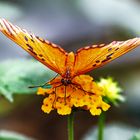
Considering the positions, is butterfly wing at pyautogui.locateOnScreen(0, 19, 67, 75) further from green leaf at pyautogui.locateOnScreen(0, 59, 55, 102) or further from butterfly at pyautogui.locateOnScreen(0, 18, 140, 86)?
green leaf at pyautogui.locateOnScreen(0, 59, 55, 102)

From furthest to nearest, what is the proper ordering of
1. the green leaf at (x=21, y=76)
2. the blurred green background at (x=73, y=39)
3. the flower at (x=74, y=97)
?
1. the blurred green background at (x=73, y=39)
2. the green leaf at (x=21, y=76)
3. the flower at (x=74, y=97)

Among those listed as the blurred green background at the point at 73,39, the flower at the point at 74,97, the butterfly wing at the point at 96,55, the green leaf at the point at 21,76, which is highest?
the blurred green background at the point at 73,39

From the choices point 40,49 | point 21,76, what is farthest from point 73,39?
point 40,49

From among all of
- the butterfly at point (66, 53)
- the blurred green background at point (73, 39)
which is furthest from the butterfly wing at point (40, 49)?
the blurred green background at point (73, 39)

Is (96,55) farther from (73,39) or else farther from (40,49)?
(73,39)

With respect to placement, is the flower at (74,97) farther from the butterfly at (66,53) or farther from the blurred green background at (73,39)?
the blurred green background at (73,39)

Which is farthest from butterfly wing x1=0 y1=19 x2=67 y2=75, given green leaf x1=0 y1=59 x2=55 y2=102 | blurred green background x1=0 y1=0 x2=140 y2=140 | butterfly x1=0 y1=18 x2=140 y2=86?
blurred green background x1=0 y1=0 x2=140 y2=140

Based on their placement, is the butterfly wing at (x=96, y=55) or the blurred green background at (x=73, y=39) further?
the blurred green background at (x=73, y=39)

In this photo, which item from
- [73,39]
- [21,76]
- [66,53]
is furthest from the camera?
[73,39]
